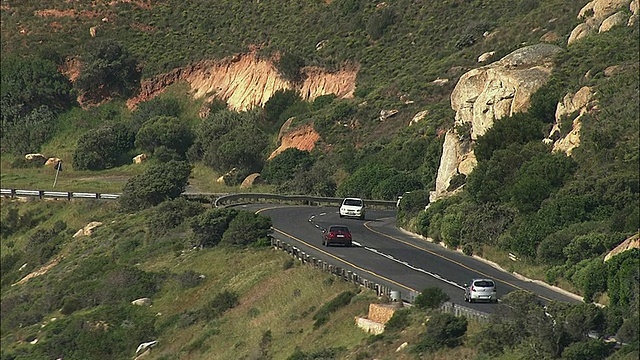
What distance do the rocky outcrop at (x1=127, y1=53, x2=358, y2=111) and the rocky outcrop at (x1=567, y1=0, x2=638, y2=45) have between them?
28.9 metres

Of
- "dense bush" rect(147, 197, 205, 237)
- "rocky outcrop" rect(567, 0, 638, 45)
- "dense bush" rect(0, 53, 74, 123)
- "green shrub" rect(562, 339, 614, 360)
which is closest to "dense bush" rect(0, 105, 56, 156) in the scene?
"dense bush" rect(0, 53, 74, 123)

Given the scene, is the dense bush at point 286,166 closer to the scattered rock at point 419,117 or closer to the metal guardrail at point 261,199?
the scattered rock at point 419,117

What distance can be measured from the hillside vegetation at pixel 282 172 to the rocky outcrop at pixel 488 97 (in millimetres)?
1087

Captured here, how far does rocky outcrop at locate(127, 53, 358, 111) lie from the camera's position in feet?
Answer: 382

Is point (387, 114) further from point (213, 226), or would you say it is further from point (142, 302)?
point (142, 302)

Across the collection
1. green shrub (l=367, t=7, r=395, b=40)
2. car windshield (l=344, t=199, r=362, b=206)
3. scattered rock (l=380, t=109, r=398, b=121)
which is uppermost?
green shrub (l=367, t=7, r=395, b=40)

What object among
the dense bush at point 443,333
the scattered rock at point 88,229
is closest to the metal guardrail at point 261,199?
the scattered rock at point 88,229

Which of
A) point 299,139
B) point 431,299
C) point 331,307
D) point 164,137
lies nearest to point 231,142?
point 299,139

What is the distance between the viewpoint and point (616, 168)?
59.2m

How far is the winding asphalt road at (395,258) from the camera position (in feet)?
172

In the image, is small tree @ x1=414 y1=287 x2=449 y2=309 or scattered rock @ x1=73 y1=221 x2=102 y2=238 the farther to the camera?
scattered rock @ x1=73 y1=221 x2=102 y2=238

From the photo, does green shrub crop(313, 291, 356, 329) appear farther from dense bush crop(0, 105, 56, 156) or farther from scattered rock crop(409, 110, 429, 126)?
dense bush crop(0, 105, 56, 156)

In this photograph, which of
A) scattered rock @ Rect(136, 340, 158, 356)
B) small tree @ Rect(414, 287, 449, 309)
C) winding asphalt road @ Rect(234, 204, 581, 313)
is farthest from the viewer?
scattered rock @ Rect(136, 340, 158, 356)

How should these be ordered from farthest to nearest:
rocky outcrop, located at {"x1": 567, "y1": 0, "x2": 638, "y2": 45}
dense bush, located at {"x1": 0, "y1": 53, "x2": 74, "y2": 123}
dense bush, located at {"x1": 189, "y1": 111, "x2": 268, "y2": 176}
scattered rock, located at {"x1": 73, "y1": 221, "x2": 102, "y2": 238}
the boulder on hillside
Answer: dense bush, located at {"x1": 0, "y1": 53, "x2": 74, "y2": 123}, dense bush, located at {"x1": 189, "y1": 111, "x2": 268, "y2": 176}, scattered rock, located at {"x1": 73, "y1": 221, "x2": 102, "y2": 238}, rocky outcrop, located at {"x1": 567, "y1": 0, "x2": 638, "y2": 45}, the boulder on hillside
